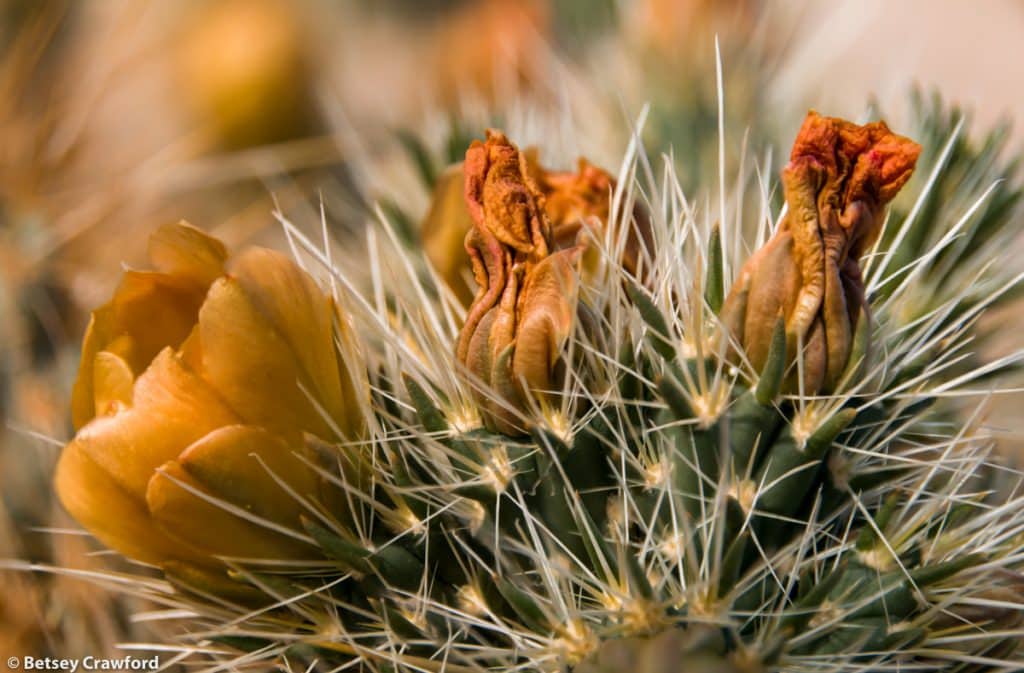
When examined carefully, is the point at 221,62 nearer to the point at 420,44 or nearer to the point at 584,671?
the point at 420,44

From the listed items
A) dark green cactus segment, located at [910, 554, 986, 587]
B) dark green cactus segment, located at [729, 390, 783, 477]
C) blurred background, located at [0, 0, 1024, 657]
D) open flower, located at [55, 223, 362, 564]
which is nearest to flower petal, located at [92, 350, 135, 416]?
open flower, located at [55, 223, 362, 564]

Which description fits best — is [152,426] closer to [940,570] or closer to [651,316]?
[651,316]

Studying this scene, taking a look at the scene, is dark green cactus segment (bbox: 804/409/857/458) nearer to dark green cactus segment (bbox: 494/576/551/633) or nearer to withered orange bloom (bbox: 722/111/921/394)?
withered orange bloom (bbox: 722/111/921/394)

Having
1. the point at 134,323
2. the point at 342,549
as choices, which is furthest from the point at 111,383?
the point at 342,549

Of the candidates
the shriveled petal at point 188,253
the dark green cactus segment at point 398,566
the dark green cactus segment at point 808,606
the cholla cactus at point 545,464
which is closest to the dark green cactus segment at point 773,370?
the cholla cactus at point 545,464

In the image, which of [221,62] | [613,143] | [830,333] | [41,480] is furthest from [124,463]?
[221,62]

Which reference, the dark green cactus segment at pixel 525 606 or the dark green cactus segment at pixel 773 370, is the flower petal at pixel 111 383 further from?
the dark green cactus segment at pixel 773 370
